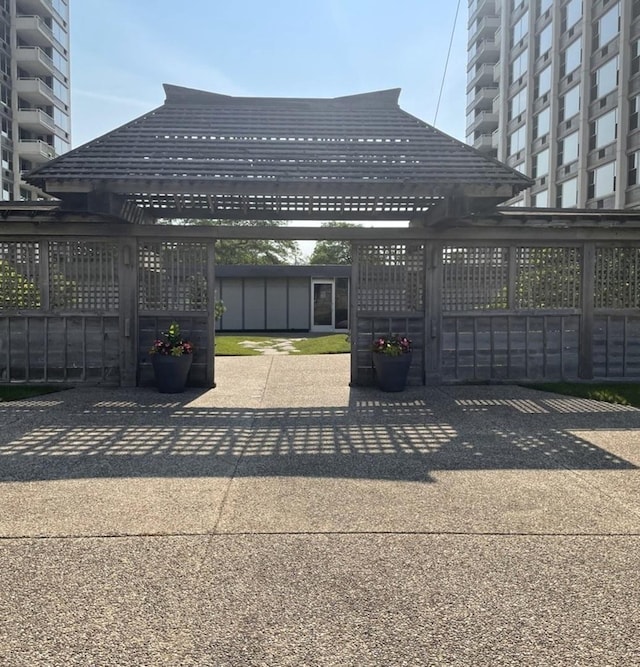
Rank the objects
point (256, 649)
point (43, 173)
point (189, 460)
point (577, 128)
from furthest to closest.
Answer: point (577, 128) < point (43, 173) < point (189, 460) < point (256, 649)

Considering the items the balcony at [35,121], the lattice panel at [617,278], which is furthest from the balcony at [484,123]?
the lattice panel at [617,278]

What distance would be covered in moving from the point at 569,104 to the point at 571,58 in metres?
2.57

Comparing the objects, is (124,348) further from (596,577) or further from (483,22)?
(483,22)

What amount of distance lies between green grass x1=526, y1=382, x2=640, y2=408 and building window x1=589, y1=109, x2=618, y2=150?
856 inches

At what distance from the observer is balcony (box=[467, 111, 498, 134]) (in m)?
41.0

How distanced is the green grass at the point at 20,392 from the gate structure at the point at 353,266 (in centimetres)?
40

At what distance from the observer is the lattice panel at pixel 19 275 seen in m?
8.07

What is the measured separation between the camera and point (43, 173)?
21.4 ft

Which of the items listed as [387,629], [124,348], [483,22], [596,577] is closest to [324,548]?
[387,629]

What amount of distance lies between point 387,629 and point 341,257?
128 ft

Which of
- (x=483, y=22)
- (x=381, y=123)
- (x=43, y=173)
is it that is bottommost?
(x=43, y=173)

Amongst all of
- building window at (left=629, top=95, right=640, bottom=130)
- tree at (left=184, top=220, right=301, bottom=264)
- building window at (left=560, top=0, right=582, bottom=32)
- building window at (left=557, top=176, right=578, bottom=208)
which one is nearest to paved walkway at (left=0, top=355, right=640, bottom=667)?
building window at (left=629, top=95, right=640, bottom=130)

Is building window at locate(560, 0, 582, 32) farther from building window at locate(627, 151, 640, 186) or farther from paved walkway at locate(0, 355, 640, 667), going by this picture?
paved walkway at locate(0, 355, 640, 667)

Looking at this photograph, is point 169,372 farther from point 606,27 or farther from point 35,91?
point 35,91
